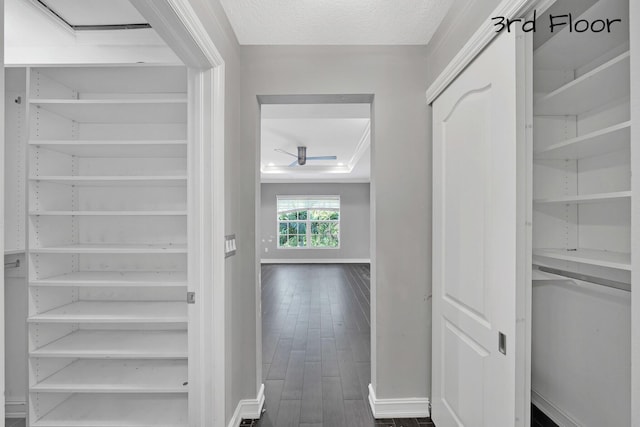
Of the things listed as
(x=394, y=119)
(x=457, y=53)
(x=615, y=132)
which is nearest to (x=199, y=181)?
(x=394, y=119)

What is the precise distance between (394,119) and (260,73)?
0.96 metres

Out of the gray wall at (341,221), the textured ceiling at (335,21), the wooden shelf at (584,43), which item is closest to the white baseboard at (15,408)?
the textured ceiling at (335,21)

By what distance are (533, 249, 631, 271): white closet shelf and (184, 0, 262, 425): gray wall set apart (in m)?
1.64

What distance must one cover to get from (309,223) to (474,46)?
28.2ft

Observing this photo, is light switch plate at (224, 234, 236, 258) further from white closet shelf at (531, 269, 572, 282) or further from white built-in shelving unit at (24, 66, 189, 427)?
white closet shelf at (531, 269, 572, 282)

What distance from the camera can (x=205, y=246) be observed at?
5.32 ft

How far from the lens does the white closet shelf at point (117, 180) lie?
1.89 m

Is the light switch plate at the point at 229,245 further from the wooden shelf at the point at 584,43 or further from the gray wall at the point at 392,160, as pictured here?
the wooden shelf at the point at 584,43

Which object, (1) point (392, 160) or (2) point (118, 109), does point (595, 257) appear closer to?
(1) point (392, 160)

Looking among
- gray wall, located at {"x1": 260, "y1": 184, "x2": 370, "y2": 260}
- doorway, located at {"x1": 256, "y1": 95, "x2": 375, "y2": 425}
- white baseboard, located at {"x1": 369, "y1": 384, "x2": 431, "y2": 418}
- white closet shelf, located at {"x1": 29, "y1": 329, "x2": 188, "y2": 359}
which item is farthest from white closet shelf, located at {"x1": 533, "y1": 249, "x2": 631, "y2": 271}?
gray wall, located at {"x1": 260, "y1": 184, "x2": 370, "y2": 260}

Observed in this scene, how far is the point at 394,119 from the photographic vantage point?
2148 millimetres

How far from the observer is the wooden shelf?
130 cm

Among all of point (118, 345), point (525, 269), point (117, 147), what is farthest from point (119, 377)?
point (525, 269)

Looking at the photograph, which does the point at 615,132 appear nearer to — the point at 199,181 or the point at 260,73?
the point at 199,181
